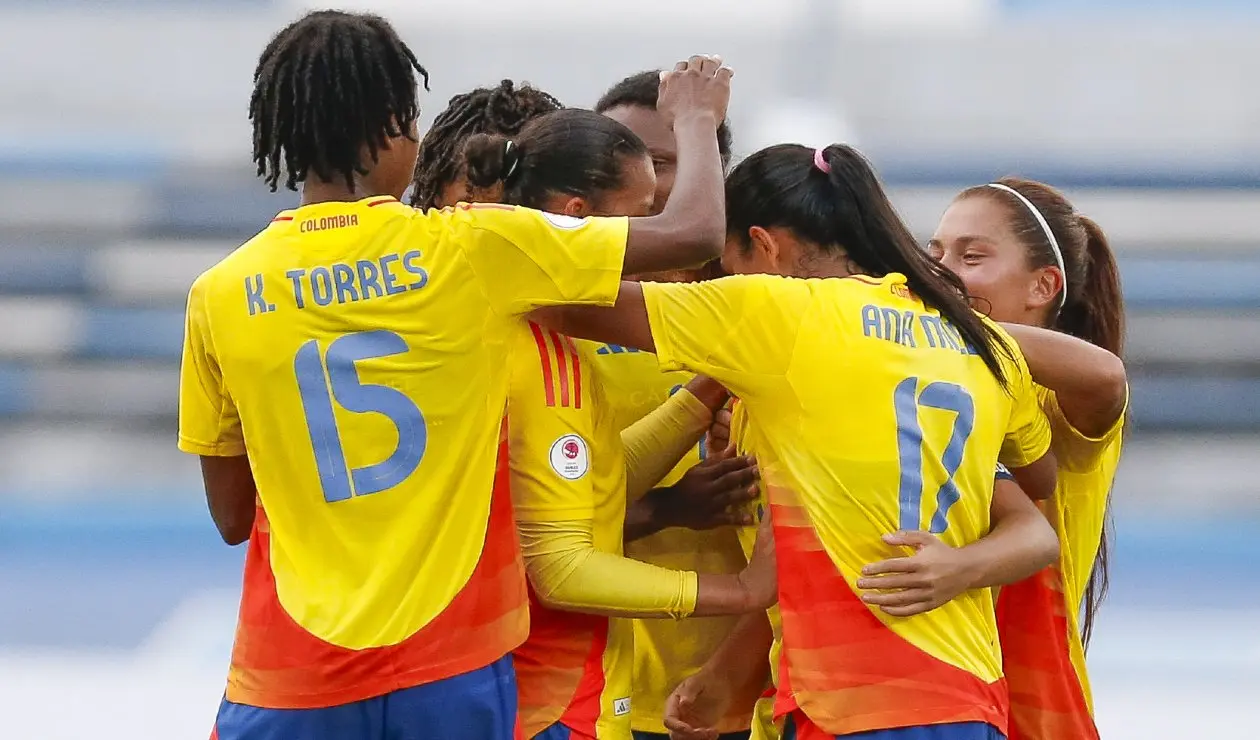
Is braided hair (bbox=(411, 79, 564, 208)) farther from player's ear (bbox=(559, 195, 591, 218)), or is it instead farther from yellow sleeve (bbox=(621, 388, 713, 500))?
yellow sleeve (bbox=(621, 388, 713, 500))

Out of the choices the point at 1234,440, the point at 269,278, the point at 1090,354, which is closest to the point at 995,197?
the point at 1090,354

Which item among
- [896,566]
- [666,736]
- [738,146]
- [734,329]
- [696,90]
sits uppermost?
[696,90]

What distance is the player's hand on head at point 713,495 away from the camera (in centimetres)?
199

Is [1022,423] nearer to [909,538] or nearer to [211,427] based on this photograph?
[909,538]

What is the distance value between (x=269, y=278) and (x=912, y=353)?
735 millimetres

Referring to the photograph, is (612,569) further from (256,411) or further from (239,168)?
(239,168)

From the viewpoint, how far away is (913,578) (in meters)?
1.65

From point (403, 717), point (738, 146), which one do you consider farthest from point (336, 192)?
point (738, 146)

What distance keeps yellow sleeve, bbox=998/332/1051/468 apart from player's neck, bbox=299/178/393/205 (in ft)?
2.64

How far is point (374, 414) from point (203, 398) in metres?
0.22

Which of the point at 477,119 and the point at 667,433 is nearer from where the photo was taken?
the point at 667,433

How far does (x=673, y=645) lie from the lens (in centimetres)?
213

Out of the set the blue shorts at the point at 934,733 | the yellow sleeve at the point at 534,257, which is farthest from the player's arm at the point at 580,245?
the blue shorts at the point at 934,733

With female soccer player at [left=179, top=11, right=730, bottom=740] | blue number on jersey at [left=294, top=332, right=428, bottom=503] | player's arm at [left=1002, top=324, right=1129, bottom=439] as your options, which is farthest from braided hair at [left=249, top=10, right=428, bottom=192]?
player's arm at [left=1002, top=324, right=1129, bottom=439]
